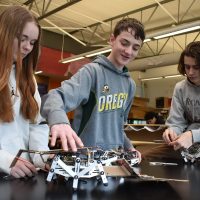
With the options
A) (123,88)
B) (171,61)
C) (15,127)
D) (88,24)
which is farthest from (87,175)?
(88,24)

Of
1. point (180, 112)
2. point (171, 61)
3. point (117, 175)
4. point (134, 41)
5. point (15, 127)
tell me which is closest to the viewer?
point (117, 175)

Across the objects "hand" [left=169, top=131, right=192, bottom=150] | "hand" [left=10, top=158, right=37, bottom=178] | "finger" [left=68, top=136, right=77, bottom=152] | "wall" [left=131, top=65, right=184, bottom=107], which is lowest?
"hand" [left=10, top=158, right=37, bottom=178]

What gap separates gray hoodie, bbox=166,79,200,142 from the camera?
69.1 inches

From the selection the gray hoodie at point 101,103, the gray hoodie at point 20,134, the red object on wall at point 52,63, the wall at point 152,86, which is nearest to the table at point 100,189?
the gray hoodie at point 20,134

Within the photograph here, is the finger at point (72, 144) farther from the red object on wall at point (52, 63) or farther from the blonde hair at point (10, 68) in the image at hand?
the red object on wall at point (52, 63)

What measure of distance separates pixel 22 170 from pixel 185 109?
124 cm

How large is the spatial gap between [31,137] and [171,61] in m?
7.32

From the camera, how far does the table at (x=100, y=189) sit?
24.3 inches

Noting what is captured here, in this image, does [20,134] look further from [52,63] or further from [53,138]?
[52,63]

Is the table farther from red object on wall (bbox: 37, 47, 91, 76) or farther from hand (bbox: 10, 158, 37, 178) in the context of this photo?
red object on wall (bbox: 37, 47, 91, 76)

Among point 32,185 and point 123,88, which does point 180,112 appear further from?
point 32,185

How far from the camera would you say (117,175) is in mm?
821

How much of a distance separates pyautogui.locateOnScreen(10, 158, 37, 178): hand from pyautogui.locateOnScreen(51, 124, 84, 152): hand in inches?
5.3

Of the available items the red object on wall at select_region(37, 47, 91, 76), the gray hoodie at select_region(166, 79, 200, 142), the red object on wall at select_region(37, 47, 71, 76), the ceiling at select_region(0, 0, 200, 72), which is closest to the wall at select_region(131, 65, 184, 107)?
the ceiling at select_region(0, 0, 200, 72)
